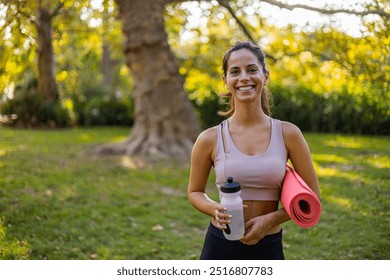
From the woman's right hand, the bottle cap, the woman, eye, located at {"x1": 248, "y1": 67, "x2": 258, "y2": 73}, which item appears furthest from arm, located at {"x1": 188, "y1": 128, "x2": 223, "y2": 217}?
eye, located at {"x1": 248, "y1": 67, "x2": 258, "y2": 73}

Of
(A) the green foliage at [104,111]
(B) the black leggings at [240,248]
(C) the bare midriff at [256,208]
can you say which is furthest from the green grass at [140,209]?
(A) the green foliage at [104,111]

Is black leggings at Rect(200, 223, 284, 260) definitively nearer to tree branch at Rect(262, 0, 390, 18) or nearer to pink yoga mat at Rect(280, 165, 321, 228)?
pink yoga mat at Rect(280, 165, 321, 228)

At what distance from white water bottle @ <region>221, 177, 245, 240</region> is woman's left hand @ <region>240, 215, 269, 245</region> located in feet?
0.21

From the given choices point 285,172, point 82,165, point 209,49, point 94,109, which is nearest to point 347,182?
point 82,165

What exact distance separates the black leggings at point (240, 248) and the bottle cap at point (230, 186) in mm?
328

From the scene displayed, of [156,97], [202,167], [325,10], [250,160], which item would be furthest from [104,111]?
[250,160]

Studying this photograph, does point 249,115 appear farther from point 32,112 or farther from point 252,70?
point 32,112

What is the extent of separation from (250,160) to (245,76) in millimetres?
417

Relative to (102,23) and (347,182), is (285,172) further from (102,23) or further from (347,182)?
(102,23)

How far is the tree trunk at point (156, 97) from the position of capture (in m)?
8.82

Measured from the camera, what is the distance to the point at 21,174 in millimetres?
7547

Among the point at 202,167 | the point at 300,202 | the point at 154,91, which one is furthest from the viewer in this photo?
the point at 154,91

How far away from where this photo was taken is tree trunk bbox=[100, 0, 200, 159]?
8820 mm

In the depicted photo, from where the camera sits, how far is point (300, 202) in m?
2.29
